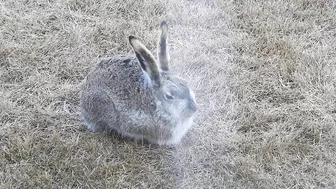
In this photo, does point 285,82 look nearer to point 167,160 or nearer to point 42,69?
point 167,160

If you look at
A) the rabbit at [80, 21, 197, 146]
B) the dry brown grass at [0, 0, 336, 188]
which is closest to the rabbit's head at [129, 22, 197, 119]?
the rabbit at [80, 21, 197, 146]

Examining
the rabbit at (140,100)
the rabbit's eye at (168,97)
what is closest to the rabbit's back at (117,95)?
the rabbit at (140,100)

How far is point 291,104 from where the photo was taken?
354 cm

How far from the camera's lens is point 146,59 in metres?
2.98

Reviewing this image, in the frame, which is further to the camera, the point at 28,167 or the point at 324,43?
the point at 324,43

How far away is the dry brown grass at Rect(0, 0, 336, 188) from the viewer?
310 cm

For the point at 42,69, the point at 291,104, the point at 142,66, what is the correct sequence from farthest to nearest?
1. the point at 42,69
2. the point at 291,104
3. the point at 142,66

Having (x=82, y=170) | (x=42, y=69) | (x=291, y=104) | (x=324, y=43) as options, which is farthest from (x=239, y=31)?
(x=82, y=170)

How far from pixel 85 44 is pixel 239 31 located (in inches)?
50.2

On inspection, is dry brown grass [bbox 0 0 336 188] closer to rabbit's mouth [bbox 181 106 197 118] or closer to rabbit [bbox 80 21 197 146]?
rabbit [bbox 80 21 197 146]

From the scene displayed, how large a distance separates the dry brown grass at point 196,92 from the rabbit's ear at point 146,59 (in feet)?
1.64

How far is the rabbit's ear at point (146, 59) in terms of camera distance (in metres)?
2.96

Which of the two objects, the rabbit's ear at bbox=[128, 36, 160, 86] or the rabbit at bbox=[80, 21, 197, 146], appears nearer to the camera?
the rabbit's ear at bbox=[128, 36, 160, 86]

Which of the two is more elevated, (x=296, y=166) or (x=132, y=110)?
(x=132, y=110)
